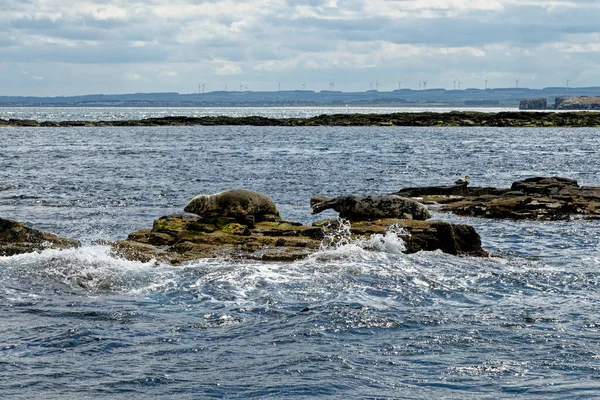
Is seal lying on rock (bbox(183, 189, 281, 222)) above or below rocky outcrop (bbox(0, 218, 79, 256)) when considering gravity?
above

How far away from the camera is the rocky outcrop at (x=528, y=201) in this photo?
1155 inches

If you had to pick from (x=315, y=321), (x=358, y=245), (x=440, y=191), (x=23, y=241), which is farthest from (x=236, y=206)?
(x=440, y=191)

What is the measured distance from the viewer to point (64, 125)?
506ft

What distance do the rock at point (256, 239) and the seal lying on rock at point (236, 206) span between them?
661mm

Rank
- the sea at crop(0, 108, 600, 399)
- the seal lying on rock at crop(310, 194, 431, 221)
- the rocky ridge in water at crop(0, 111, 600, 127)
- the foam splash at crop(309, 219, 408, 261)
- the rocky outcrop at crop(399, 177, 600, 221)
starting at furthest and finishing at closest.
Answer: the rocky ridge in water at crop(0, 111, 600, 127), the rocky outcrop at crop(399, 177, 600, 221), the seal lying on rock at crop(310, 194, 431, 221), the foam splash at crop(309, 219, 408, 261), the sea at crop(0, 108, 600, 399)

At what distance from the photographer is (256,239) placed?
21438 millimetres

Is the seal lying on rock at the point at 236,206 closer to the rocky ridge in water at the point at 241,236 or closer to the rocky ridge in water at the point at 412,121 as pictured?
the rocky ridge in water at the point at 241,236

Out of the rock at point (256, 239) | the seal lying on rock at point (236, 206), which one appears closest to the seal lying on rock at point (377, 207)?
the rock at point (256, 239)

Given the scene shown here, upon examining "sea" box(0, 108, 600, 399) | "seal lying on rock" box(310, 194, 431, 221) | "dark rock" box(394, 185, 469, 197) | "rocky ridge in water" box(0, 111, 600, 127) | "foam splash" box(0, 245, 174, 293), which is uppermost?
"rocky ridge in water" box(0, 111, 600, 127)

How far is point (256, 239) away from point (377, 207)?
19.3 feet

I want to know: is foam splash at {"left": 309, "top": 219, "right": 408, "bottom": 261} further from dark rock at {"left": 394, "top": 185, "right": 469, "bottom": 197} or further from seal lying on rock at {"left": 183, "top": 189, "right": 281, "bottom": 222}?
dark rock at {"left": 394, "top": 185, "right": 469, "bottom": 197}

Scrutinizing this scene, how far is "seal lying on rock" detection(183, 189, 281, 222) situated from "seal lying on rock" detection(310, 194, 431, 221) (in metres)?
3.02

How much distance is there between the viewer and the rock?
2008cm

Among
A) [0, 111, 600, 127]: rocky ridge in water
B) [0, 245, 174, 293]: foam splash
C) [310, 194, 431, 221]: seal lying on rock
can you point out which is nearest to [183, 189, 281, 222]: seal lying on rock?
[310, 194, 431, 221]: seal lying on rock
